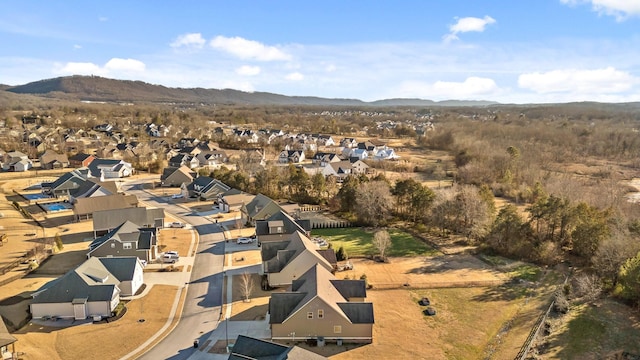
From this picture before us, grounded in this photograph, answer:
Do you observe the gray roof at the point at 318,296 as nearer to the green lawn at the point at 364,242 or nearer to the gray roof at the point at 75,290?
the gray roof at the point at 75,290

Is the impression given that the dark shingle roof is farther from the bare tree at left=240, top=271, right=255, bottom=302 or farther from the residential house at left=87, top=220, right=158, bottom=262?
the residential house at left=87, top=220, right=158, bottom=262

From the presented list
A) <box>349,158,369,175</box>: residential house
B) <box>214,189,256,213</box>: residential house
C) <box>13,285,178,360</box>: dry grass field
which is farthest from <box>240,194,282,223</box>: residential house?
<box>349,158,369,175</box>: residential house

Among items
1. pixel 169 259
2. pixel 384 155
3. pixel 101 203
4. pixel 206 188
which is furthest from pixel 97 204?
pixel 384 155

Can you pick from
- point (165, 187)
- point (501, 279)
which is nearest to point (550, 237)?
point (501, 279)

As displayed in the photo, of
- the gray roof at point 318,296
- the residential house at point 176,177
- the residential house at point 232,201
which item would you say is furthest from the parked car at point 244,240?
the residential house at point 176,177

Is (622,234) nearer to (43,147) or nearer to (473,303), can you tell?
(473,303)

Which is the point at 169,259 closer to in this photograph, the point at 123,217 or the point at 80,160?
the point at 123,217
